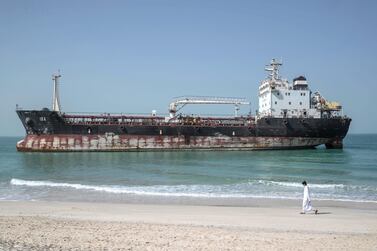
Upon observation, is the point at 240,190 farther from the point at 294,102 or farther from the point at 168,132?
the point at 294,102

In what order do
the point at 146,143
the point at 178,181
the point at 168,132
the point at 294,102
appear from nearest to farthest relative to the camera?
the point at 178,181 → the point at 146,143 → the point at 168,132 → the point at 294,102

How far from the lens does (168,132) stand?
48344 mm

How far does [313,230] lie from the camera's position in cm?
1098

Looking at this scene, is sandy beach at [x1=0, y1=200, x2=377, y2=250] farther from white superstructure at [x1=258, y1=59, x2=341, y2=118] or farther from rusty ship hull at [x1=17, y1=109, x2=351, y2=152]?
white superstructure at [x1=258, y1=59, x2=341, y2=118]

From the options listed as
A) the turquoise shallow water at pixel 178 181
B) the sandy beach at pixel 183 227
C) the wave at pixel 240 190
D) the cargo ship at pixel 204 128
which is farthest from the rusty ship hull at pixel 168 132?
the sandy beach at pixel 183 227

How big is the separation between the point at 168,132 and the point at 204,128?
4060 millimetres

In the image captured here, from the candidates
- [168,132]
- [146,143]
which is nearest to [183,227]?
[146,143]

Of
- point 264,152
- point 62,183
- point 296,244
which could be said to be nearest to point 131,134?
point 264,152

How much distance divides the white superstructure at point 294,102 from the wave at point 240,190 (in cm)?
2978

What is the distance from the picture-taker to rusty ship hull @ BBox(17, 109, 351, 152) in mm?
45844

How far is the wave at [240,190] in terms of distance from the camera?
1888 cm

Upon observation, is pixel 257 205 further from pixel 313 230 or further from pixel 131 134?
pixel 131 134

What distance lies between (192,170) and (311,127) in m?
25.2

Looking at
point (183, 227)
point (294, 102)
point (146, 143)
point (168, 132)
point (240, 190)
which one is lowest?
point (240, 190)
